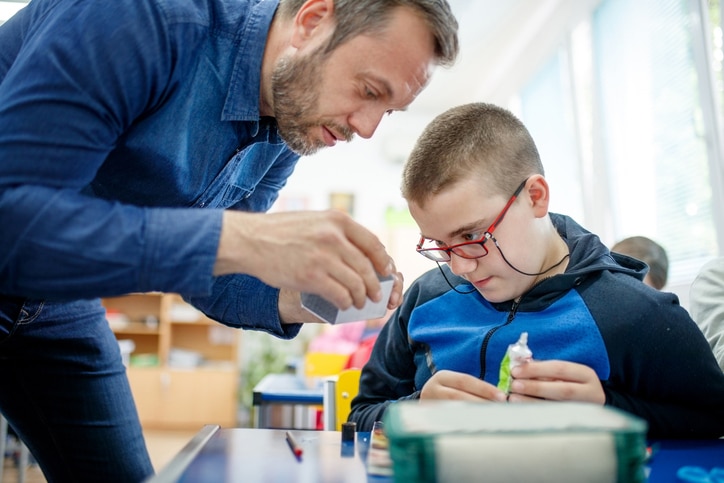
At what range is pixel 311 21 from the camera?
3.88ft

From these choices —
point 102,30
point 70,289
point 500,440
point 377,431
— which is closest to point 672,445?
point 377,431

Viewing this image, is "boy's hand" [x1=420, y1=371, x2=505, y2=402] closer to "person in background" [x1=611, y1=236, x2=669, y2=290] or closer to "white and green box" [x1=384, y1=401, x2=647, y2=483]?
"white and green box" [x1=384, y1=401, x2=647, y2=483]

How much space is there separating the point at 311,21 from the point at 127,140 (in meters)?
0.41

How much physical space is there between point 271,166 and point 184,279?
30.5 inches

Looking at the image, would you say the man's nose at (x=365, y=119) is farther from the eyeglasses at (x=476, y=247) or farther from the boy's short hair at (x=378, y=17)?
the eyeglasses at (x=476, y=247)

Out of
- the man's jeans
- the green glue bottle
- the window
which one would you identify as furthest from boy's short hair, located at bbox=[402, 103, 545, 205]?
the window

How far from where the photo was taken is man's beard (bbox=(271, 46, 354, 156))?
1.17m

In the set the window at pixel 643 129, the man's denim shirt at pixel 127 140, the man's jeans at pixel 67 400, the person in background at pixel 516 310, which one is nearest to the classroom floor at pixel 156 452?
the man's jeans at pixel 67 400

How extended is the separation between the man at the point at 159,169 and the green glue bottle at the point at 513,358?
0.64ft

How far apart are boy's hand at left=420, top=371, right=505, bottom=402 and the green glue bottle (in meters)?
0.05

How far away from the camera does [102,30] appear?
0.91 metres

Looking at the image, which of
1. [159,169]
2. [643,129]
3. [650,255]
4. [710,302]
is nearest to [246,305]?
[159,169]

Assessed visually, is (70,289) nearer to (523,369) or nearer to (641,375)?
(523,369)

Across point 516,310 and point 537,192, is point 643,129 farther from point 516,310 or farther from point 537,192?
point 516,310
